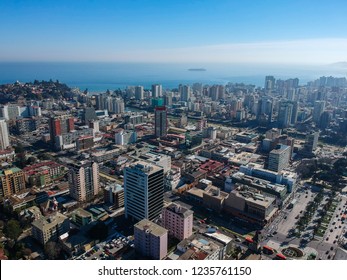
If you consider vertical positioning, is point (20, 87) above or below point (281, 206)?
above

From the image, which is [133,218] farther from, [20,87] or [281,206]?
[20,87]

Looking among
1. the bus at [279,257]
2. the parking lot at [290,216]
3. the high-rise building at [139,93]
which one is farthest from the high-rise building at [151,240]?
the high-rise building at [139,93]

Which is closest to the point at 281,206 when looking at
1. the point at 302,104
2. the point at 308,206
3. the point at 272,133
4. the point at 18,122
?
the point at 308,206

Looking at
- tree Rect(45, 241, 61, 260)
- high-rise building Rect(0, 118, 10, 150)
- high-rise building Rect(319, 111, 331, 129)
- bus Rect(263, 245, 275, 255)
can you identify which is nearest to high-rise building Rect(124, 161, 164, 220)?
tree Rect(45, 241, 61, 260)

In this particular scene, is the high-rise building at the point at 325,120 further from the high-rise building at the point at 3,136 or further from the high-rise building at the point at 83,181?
the high-rise building at the point at 3,136

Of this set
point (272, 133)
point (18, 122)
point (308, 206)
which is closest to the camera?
point (308, 206)

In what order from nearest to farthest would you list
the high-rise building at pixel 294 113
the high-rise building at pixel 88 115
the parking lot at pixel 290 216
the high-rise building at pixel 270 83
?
the parking lot at pixel 290 216 → the high-rise building at pixel 88 115 → the high-rise building at pixel 294 113 → the high-rise building at pixel 270 83
